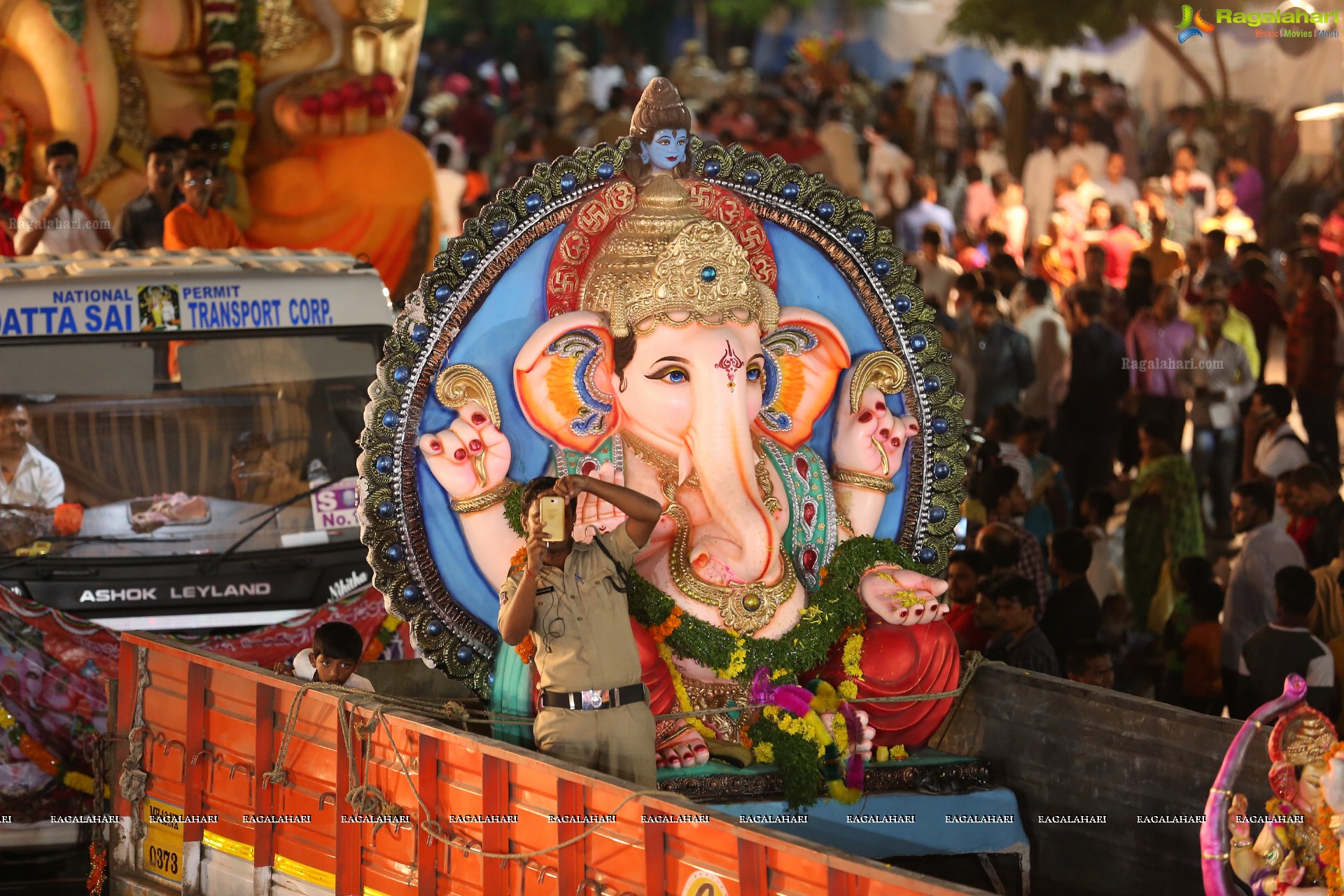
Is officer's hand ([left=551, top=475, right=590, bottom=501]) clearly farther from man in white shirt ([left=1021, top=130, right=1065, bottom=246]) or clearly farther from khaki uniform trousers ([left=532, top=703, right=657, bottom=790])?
man in white shirt ([left=1021, top=130, right=1065, bottom=246])

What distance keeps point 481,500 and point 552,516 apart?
29.8 inches

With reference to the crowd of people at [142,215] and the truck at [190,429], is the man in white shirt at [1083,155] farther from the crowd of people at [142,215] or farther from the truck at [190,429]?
the truck at [190,429]

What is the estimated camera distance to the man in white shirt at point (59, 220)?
33.8 feet

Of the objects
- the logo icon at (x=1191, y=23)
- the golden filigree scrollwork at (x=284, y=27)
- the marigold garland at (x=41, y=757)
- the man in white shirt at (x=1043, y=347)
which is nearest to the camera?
the marigold garland at (x=41, y=757)

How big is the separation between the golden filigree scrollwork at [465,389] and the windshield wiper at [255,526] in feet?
5.59

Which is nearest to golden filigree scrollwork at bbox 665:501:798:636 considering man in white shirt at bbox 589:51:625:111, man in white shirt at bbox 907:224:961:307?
man in white shirt at bbox 907:224:961:307

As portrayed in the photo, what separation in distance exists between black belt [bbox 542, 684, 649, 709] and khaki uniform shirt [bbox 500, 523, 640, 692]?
0.05 feet

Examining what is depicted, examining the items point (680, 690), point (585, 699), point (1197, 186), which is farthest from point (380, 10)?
point (1197, 186)

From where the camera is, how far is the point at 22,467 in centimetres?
752

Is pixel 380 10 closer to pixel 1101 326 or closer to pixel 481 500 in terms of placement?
pixel 1101 326

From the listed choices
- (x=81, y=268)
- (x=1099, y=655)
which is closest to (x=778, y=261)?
(x=1099, y=655)

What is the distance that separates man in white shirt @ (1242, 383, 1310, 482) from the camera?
1008cm

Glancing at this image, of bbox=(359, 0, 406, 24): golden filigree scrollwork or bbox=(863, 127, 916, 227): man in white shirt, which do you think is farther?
bbox=(863, 127, 916, 227): man in white shirt

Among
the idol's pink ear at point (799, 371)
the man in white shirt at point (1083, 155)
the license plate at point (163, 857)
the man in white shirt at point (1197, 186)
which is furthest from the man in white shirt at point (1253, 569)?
the man in white shirt at point (1083, 155)
